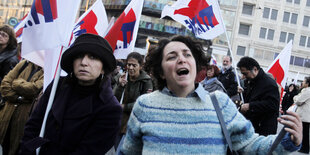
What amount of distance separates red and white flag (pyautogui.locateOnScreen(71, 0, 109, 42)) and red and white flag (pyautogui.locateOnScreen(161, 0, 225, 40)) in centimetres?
128

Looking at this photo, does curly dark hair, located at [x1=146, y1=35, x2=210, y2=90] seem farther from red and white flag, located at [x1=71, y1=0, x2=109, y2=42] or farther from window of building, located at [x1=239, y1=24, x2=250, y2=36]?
window of building, located at [x1=239, y1=24, x2=250, y2=36]

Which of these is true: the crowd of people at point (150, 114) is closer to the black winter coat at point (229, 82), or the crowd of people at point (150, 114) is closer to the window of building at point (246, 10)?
the black winter coat at point (229, 82)

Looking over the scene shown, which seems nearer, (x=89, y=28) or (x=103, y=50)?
(x=103, y=50)

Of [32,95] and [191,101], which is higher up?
[191,101]

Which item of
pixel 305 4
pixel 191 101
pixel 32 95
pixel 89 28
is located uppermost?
pixel 305 4

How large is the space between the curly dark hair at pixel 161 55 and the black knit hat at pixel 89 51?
0.36 metres

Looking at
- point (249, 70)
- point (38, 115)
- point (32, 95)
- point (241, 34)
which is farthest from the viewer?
point (241, 34)

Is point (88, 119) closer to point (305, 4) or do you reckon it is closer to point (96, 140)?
point (96, 140)

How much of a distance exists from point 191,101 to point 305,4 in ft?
158

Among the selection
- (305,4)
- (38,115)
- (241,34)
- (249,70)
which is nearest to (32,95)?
(38,115)

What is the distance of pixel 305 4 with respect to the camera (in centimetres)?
4312

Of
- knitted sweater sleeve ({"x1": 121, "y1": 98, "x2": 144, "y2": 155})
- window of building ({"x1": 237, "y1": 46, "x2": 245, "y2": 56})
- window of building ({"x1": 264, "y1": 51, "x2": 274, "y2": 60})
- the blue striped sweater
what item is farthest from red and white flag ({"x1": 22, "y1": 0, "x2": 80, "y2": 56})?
window of building ({"x1": 264, "y1": 51, "x2": 274, "y2": 60})

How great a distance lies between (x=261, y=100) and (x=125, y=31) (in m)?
2.78

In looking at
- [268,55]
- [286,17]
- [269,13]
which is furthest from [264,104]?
[286,17]
